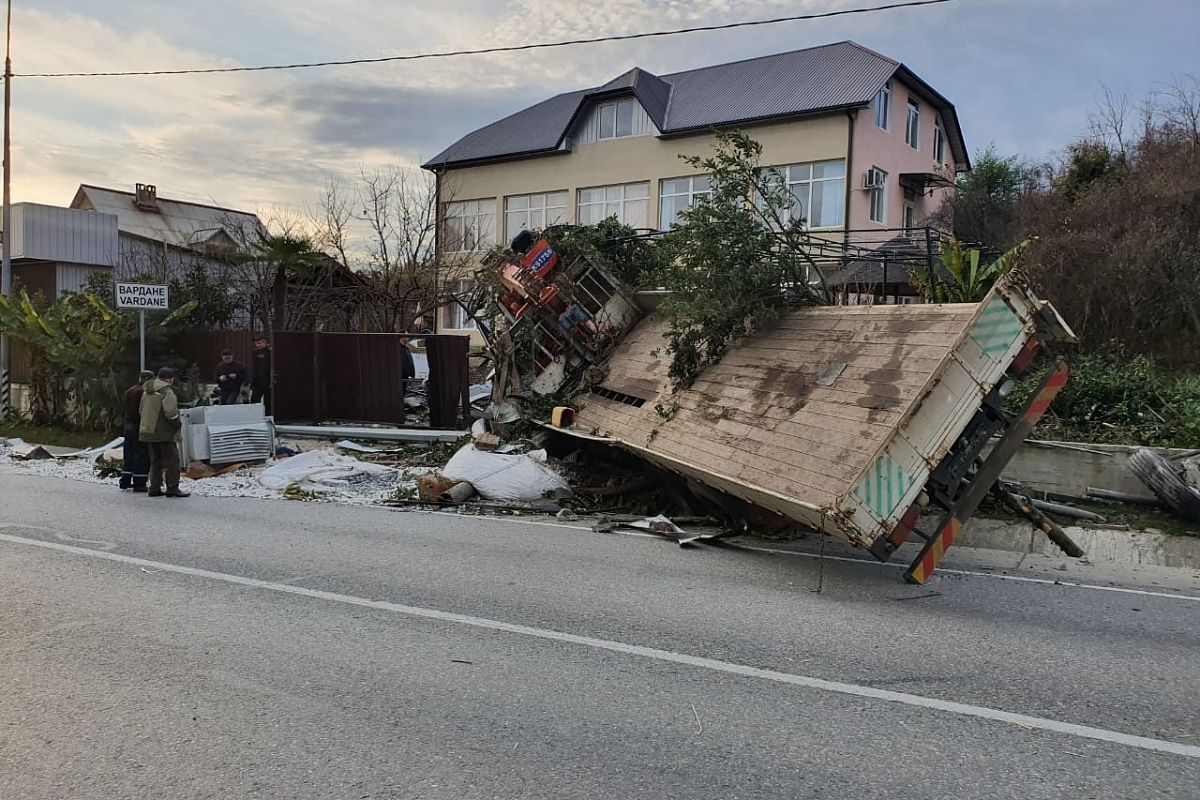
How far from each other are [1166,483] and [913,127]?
26.2 m

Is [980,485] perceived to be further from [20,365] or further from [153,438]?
[20,365]

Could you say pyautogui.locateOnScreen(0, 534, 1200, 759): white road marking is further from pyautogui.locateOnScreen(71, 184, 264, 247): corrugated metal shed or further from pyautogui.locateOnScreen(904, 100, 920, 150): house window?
pyautogui.locateOnScreen(71, 184, 264, 247): corrugated metal shed

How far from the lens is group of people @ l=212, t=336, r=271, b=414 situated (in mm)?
15133

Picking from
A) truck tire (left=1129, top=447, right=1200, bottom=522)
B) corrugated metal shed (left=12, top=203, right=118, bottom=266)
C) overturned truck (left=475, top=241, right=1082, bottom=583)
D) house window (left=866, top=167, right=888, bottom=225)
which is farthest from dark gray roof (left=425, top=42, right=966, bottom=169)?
overturned truck (left=475, top=241, right=1082, bottom=583)

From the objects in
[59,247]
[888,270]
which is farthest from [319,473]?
[59,247]

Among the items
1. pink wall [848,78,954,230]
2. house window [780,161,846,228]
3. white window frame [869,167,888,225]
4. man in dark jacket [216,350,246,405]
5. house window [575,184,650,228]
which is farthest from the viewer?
house window [575,184,650,228]

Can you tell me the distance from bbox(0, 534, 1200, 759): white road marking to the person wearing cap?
13.7ft

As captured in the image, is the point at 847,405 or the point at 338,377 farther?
the point at 338,377

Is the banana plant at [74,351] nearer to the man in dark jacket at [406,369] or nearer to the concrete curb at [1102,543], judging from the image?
the man in dark jacket at [406,369]

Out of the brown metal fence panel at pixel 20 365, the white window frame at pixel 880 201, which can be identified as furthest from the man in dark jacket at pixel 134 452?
the white window frame at pixel 880 201

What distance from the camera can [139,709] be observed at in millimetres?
4180

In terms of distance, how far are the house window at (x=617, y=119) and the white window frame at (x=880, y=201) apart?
9.64 m

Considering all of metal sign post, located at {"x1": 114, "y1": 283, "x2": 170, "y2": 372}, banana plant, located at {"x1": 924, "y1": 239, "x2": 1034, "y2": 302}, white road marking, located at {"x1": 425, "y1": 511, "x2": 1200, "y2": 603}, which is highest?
banana plant, located at {"x1": 924, "y1": 239, "x2": 1034, "y2": 302}

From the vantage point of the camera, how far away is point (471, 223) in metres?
37.3
